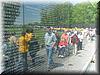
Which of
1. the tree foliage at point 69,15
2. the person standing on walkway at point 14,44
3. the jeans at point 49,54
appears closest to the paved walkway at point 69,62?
the jeans at point 49,54

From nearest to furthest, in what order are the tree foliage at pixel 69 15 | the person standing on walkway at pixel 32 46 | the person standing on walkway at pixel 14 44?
the tree foliage at pixel 69 15
the person standing on walkway at pixel 14 44
the person standing on walkway at pixel 32 46

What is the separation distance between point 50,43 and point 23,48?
0.62 metres

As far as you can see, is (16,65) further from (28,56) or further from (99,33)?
(99,33)

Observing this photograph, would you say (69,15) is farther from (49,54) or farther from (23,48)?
(23,48)

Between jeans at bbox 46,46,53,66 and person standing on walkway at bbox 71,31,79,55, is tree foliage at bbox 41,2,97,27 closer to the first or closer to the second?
person standing on walkway at bbox 71,31,79,55

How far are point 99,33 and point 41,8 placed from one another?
140 centimetres

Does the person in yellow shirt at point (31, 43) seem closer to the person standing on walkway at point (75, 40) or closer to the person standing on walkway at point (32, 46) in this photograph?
the person standing on walkway at point (32, 46)

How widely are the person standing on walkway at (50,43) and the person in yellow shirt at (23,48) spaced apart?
18.5 inches

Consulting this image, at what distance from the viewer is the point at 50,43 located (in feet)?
37.8

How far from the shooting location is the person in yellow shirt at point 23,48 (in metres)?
11.5

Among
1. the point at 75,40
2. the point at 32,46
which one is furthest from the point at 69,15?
the point at 32,46

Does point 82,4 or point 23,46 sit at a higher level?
point 82,4

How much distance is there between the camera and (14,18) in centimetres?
1148

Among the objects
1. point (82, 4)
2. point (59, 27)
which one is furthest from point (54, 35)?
point (82, 4)
